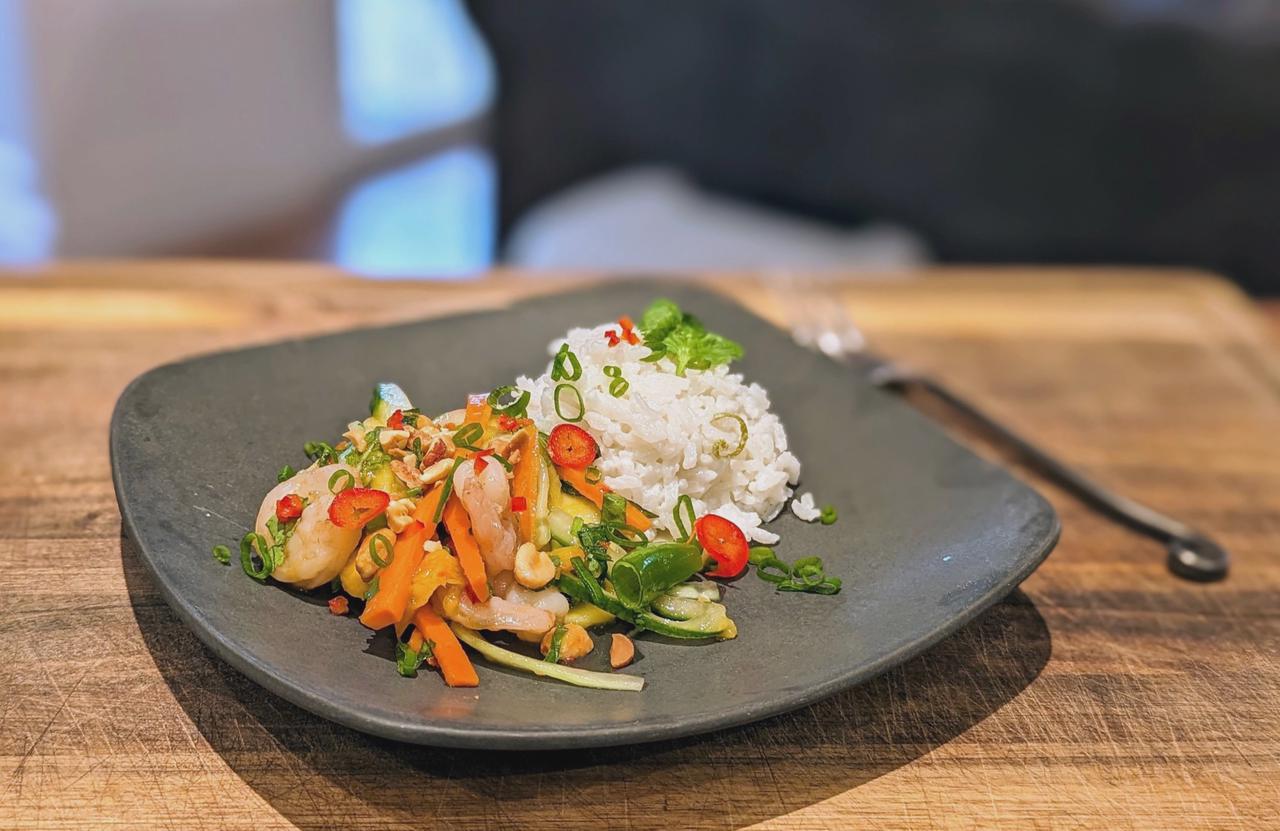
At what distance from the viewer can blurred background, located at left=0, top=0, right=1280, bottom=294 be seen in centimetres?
487

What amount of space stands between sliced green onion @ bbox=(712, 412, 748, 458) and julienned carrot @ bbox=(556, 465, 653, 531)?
21 cm

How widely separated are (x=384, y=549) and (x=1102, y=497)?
1.56 m

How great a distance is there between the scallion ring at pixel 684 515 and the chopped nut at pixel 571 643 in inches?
10.0

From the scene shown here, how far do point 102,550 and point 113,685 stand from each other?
1.19 ft

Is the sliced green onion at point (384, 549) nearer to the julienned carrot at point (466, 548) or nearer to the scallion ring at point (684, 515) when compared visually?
the julienned carrot at point (466, 548)

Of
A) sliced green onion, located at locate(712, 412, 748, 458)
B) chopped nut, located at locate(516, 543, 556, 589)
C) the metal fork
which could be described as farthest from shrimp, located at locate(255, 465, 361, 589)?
the metal fork

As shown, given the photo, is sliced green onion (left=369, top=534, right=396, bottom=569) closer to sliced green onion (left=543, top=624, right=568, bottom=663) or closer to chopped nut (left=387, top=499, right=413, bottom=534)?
chopped nut (left=387, top=499, right=413, bottom=534)

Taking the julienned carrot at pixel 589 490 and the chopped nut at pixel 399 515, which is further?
the julienned carrot at pixel 589 490

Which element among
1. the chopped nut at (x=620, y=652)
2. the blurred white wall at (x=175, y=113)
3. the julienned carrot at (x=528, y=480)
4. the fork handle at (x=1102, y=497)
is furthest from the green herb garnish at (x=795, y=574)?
the blurred white wall at (x=175, y=113)

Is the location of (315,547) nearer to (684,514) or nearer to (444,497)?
(444,497)

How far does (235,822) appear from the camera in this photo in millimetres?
1434

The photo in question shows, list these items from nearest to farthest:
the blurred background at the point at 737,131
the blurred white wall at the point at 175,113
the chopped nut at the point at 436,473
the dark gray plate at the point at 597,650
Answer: the dark gray plate at the point at 597,650, the chopped nut at the point at 436,473, the blurred white wall at the point at 175,113, the blurred background at the point at 737,131

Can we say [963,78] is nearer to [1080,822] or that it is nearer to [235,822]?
[1080,822]

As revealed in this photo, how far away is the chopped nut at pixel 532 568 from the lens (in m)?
1.65
